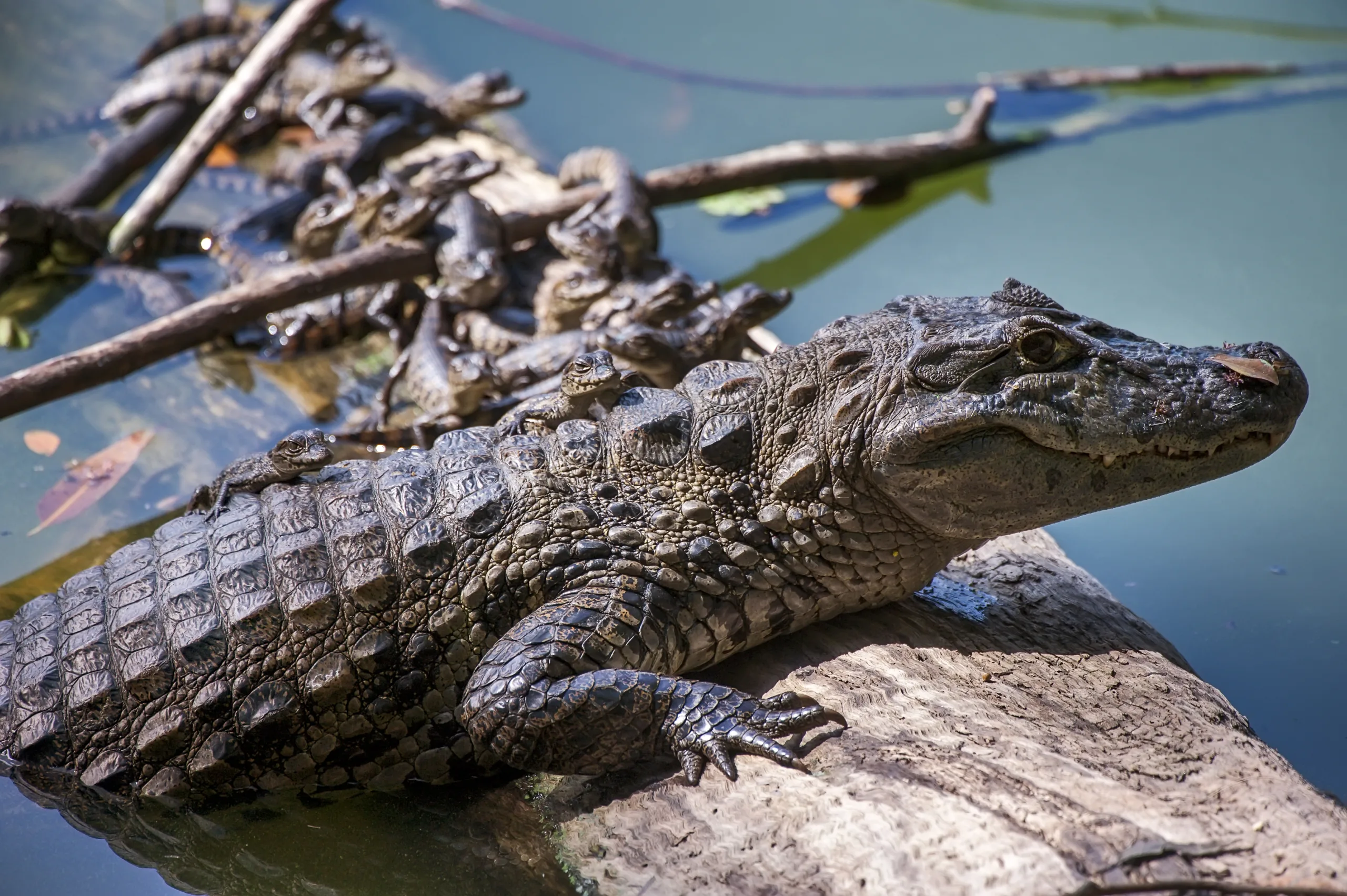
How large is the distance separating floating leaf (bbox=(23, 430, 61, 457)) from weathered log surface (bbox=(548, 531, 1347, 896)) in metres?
3.40

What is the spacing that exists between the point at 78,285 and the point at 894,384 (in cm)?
553

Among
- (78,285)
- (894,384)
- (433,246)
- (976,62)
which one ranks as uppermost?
(976,62)

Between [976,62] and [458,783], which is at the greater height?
[976,62]

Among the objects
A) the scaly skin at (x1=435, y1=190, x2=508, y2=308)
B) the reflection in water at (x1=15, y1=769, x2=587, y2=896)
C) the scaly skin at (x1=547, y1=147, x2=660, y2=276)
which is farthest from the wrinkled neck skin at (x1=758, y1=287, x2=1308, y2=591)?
the scaly skin at (x1=435, y1=190, x2=508, y2=308)

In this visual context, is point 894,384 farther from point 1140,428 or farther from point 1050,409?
point 1140,428

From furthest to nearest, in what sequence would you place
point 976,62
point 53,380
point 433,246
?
point 976,62 → point 433,246 → point 53,380

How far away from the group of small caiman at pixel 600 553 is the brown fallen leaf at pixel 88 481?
1.43m

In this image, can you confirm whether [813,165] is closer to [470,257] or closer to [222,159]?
[470,257]

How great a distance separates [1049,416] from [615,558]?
124 cm

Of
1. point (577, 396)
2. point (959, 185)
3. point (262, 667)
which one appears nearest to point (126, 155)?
point (577, 396)

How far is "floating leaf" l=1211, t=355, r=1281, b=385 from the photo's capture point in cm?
302

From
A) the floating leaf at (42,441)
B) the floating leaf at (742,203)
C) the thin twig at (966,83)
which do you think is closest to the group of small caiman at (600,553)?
the floating leaf at (42,441)

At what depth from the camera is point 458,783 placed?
335 cm

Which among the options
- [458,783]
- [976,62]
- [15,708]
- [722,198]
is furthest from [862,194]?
[15,708]
